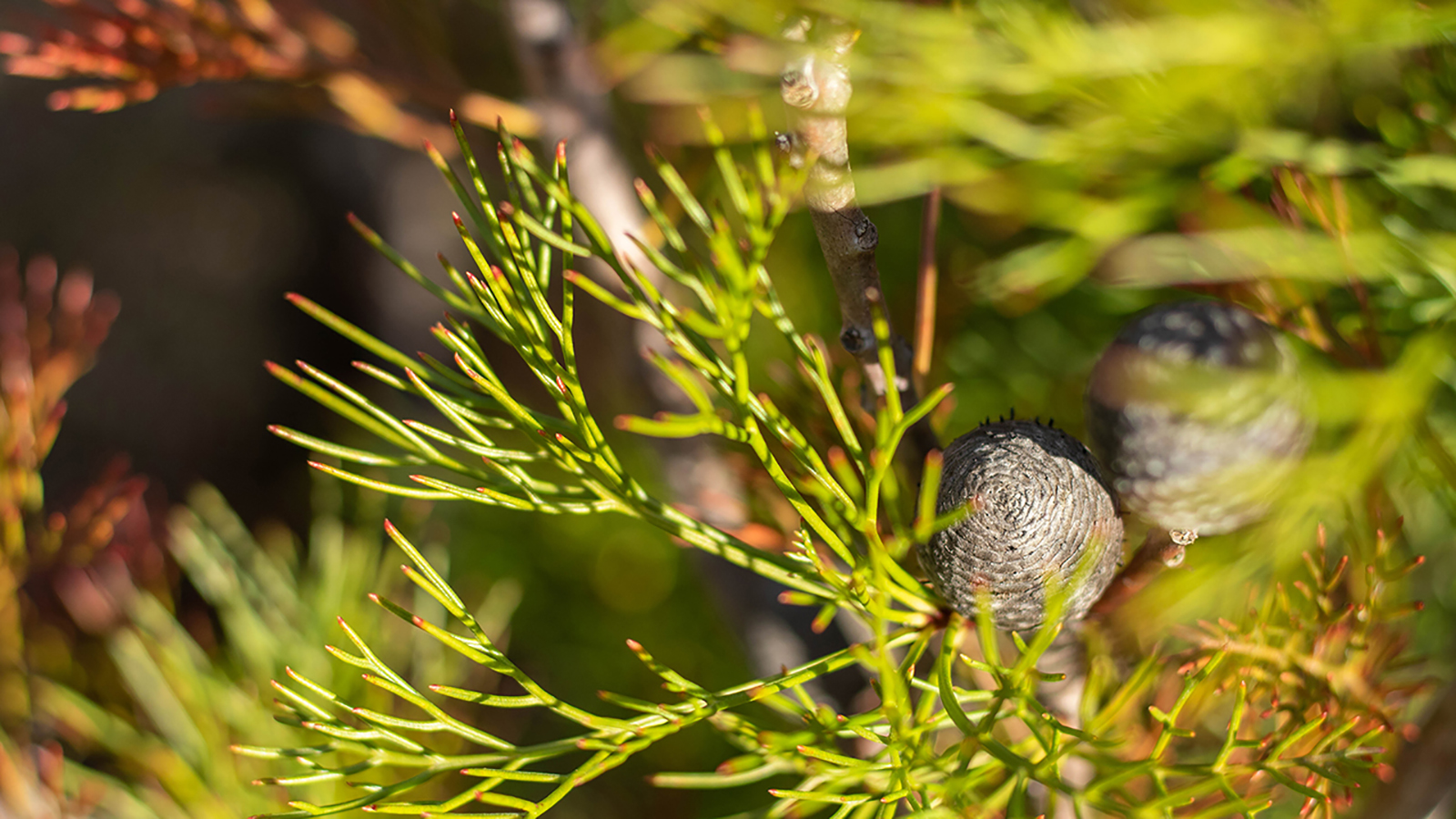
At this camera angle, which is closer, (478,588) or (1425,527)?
(1425,527)

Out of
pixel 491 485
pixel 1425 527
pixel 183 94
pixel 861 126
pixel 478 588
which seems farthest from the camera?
pixel 183 94

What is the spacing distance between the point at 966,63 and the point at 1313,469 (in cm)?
20

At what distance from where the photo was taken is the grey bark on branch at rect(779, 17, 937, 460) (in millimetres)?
207

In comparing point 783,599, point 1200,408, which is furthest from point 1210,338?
point 783,599

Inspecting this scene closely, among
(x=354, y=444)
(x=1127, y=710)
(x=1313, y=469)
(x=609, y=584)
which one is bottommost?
(x=609, y=584)

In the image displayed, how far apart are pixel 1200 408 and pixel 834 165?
111 mm

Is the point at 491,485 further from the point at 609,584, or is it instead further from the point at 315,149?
the point at 315,149

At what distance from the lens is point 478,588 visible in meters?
0.77

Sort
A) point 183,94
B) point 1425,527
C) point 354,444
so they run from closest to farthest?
point 1425,527 → point 354,444 → point 183,94

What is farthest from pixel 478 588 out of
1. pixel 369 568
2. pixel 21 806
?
pixel 21 806

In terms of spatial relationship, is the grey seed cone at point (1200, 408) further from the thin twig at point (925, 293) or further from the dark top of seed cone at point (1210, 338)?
the thin twig at point (925, 293)

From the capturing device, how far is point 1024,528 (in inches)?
8.2

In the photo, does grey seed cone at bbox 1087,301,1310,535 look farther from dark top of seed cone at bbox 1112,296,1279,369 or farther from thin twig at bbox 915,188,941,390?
thin twig at bbox 915,188,941,390

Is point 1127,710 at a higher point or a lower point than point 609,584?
higher
